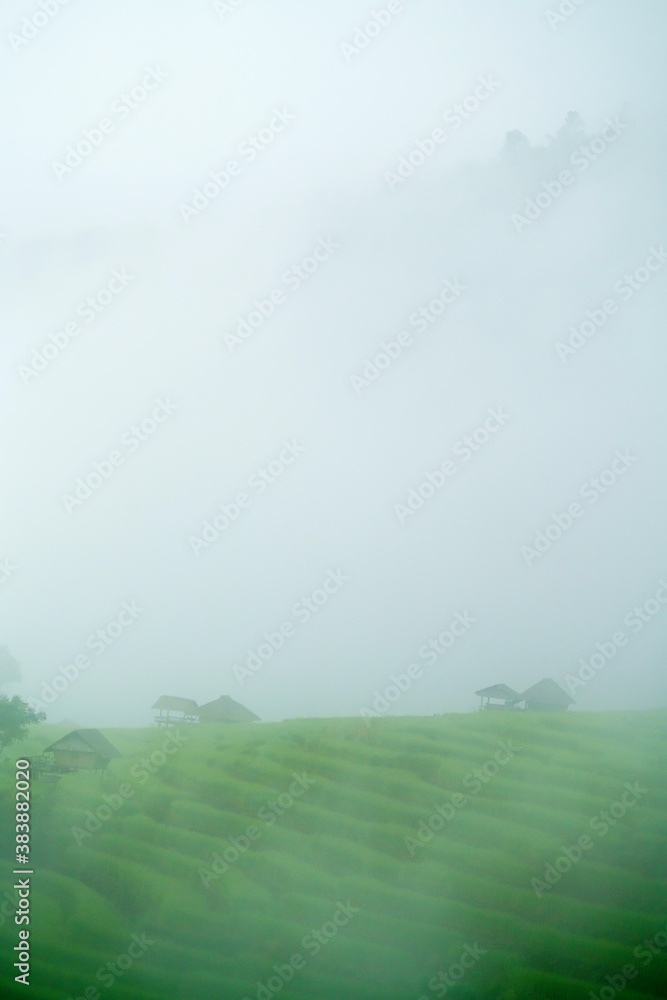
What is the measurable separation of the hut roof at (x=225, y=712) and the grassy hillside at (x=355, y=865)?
2.95 metres

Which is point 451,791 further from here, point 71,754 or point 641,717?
point 71,754

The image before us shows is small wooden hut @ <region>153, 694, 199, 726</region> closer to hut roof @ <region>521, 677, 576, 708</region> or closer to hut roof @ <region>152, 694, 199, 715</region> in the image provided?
hut roof @ <region>152, 694, 199, 715</region>

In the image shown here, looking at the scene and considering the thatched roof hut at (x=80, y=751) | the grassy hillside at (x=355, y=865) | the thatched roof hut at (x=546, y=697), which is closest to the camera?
the grassy hillside at (x=355, y=865)

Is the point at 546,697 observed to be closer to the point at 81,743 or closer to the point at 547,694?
the point at 547,694

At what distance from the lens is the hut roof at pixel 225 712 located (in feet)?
94.5

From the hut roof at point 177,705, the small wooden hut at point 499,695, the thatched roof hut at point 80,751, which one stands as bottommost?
the thatched roof hut at point 80,751

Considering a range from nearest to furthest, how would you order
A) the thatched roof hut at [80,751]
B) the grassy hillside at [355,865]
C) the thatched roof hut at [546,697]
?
the grassy hillside at [355,865] < the thatched roof hut at [80,751] < the thatched roof hut at [546,697]

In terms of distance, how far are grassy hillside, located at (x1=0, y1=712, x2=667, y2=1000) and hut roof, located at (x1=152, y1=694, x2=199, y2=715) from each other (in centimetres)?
297

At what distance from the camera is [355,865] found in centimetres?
1994

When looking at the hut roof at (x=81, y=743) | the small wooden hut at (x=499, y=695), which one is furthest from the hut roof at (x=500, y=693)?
the hut roof at (x=81, y=743)

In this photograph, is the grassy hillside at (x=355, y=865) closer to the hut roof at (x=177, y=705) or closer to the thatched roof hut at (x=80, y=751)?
the thatched roof hut at (x=80, y=751)

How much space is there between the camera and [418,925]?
18188 millimetres

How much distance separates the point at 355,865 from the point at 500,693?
11.7 metres

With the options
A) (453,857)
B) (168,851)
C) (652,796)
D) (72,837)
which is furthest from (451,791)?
(72,837)
